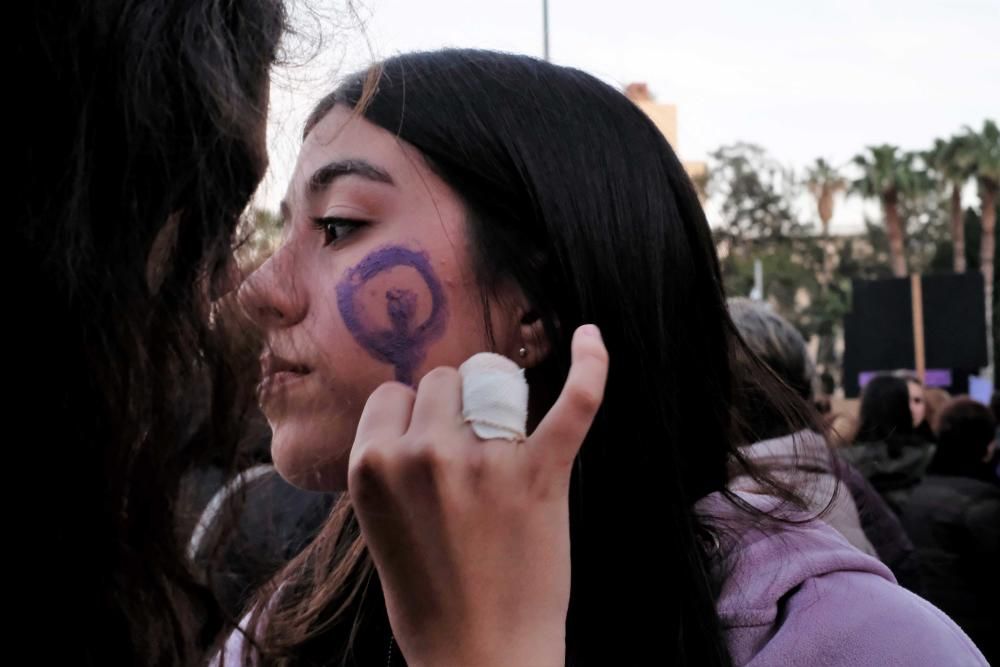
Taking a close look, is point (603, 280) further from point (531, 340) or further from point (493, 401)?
point (493, 401)

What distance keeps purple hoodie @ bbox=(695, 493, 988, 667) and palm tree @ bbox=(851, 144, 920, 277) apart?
38.0m

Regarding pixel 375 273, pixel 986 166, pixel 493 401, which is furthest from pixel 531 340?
pixel 986 166

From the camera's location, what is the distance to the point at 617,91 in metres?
1.91

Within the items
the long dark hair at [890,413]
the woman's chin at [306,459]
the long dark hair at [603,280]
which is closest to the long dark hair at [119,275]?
the woman's chin at [306,459]

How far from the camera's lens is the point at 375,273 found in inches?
69.1

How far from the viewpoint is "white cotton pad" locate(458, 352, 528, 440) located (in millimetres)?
1219

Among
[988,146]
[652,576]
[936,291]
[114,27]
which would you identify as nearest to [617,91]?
[652,576]

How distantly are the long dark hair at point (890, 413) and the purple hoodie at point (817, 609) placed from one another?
344cm

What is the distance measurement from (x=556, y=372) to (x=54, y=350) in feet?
3.23

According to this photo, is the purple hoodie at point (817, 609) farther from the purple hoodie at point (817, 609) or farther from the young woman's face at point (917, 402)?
the young woman's face at point (917, 402)

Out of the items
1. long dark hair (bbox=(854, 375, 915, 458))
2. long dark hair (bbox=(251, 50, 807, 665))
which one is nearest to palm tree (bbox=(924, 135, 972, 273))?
long dark hair (bbox=(854, 375, 915, 458))

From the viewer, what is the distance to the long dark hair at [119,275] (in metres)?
0.89

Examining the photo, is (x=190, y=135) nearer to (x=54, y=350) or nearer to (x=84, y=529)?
(x=54, y=350)

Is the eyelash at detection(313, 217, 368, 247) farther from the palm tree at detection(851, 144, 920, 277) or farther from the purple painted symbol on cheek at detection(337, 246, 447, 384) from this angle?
the palm tree at detection(851, 144, 920, 277)
